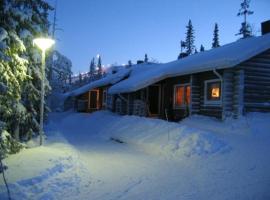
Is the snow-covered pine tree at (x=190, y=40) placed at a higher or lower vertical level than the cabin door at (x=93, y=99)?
higher

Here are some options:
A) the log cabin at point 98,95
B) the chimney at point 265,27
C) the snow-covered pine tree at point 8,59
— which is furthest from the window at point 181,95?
the snow-covered pine tree at point 8,59

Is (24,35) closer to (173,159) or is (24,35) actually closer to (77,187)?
(77,187)

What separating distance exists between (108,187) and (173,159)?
3.92m

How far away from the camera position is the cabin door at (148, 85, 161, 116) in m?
28.5

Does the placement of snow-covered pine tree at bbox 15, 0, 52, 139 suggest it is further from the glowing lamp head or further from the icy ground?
the icy ground

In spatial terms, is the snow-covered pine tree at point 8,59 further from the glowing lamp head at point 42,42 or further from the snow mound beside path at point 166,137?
the snow mound beside path at point 166,137

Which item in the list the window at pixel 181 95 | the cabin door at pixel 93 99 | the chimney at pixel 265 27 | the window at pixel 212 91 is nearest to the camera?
the window at pixel 212 91

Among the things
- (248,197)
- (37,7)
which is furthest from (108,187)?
(37,7)

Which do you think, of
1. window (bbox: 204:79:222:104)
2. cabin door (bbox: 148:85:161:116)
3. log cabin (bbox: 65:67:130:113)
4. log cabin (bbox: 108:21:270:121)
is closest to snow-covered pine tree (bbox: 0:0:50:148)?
log cabin (bbox: 108:21:270:121)

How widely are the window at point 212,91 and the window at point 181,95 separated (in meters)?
2.30

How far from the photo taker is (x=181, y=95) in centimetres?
2464

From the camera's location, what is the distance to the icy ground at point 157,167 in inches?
348

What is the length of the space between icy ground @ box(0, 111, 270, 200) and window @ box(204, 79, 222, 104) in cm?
303

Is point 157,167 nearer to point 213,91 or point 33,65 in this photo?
point 33,65
